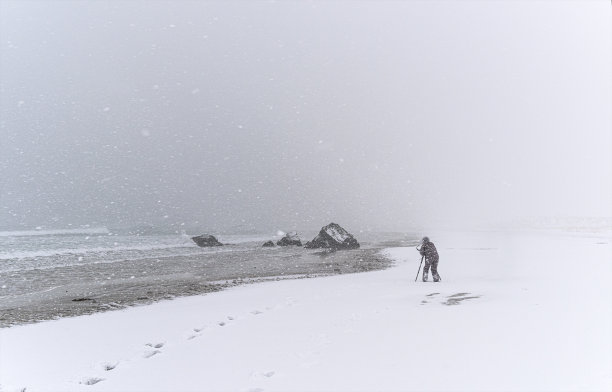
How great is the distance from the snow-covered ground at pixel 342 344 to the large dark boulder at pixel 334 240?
96.5 feet

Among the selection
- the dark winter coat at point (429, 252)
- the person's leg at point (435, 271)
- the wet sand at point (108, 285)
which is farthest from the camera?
the dark winter coat at point (429, 252)

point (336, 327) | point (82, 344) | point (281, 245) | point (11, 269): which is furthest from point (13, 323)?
point (281, 245)

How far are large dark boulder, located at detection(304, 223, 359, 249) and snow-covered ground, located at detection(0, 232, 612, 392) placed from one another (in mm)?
29414

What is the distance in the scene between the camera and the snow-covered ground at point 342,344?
5078mm

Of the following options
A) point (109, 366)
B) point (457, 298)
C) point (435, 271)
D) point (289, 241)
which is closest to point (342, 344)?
point (109, 366)

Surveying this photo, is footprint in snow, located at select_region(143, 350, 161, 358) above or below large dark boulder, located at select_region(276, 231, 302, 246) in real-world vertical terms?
above

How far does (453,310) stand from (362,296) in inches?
155

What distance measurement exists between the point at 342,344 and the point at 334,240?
116ft

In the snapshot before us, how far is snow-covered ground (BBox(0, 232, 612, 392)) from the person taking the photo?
5.08 m

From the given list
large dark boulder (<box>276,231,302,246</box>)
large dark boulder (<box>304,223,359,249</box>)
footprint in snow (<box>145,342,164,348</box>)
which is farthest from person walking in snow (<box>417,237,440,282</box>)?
large dark boulder (<box>276,231,302,246</box>)

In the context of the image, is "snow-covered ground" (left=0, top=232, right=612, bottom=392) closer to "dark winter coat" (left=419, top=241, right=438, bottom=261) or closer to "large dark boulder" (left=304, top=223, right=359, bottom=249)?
"dark winter coat" (left=419, top=241, right=438, bottom=261)

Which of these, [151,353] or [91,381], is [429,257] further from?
[91,381]

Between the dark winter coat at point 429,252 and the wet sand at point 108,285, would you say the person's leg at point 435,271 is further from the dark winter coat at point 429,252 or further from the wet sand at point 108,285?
the wet sand at point 108,285

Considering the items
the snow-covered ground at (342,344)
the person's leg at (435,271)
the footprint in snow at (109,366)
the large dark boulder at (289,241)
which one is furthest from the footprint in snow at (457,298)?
the large dark boulder at (289,241)
